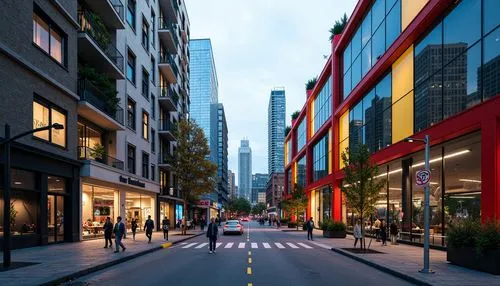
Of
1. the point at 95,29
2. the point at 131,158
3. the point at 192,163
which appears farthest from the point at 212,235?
the point at 192,163

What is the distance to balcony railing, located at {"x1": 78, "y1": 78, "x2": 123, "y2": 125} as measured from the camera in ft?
90.1

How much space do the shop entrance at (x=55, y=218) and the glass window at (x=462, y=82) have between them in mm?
20534

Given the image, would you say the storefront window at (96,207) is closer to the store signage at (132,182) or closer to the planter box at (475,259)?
the store signage at (132,182)

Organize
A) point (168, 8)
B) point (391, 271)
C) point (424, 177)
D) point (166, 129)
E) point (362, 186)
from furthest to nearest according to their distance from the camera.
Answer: point (168, 8)
point (166, 129)
point (362, 186)
point (391, 271)
point (424, 177)

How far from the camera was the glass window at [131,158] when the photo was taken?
38237 mm

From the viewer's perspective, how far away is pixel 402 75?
2781 centimetres

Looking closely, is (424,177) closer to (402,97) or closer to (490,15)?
(490,15)

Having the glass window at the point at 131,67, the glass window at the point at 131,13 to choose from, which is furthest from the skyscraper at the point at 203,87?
the glass window at the point at 131,13

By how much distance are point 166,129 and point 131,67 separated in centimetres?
1306

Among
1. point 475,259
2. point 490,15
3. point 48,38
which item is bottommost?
point 475,259

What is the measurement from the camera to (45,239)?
23516 millimetres

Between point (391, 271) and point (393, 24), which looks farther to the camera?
point (393, 24)

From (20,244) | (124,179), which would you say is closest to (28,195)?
(20,244)

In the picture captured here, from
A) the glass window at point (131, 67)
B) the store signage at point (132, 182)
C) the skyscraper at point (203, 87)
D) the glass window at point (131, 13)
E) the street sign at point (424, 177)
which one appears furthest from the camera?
the skyscraper at point (203, 87)
